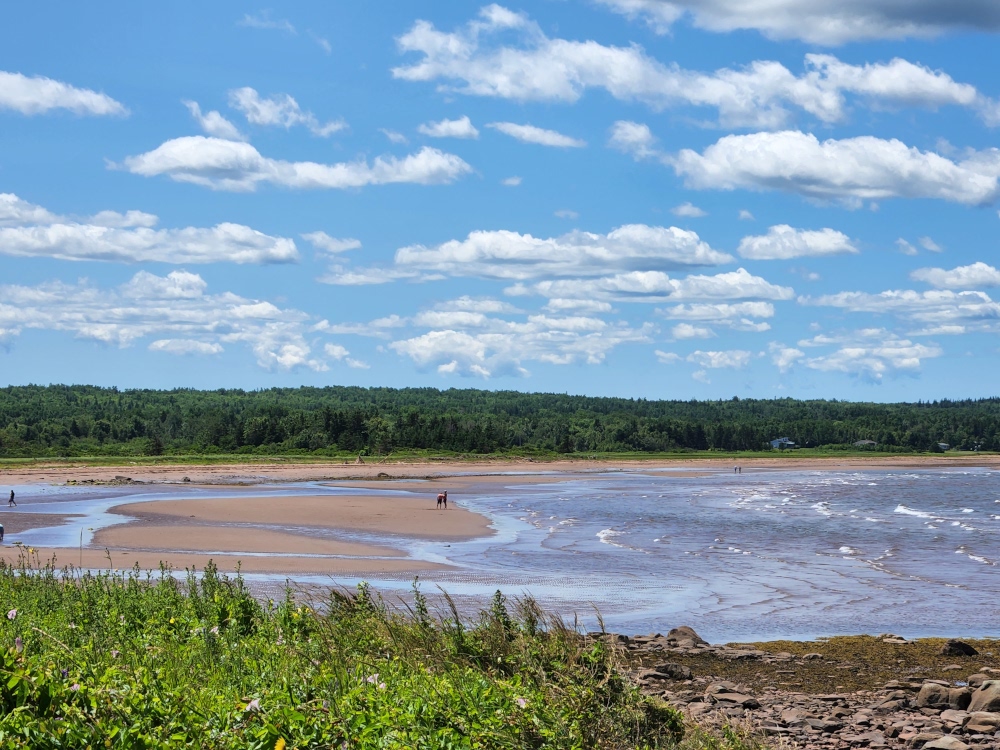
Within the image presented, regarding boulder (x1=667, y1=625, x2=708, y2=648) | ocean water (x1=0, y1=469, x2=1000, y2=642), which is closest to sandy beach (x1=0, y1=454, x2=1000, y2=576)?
ocean water (x1=0, y1=469, x2=1000, y2=642)

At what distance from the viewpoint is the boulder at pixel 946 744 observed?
9.61 metres

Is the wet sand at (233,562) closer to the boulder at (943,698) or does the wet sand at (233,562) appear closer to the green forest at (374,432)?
the boulder at (943,698)

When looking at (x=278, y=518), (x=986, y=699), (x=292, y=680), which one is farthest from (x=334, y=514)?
(x=292, y=680)

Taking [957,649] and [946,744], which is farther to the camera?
[957,649]

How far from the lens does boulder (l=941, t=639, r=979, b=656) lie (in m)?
15.0

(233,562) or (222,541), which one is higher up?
(233,562)

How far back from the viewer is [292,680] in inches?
297

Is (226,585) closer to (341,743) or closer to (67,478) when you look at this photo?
(341,743)

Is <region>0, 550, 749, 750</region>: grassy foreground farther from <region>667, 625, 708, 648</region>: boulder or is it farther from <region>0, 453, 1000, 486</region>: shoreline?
<region>0, 453, 1000, 486</region>: shoreline

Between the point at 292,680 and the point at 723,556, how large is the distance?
2432 centimetres

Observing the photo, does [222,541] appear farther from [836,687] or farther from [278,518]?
[836,687]

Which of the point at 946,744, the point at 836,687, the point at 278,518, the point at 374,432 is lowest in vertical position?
the point at 278,518

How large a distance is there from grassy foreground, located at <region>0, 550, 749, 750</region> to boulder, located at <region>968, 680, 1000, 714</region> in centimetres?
395

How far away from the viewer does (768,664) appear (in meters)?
14.0
